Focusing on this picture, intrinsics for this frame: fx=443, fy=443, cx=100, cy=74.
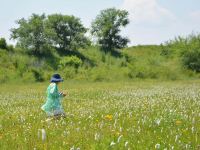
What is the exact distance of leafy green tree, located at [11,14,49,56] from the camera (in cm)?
6831

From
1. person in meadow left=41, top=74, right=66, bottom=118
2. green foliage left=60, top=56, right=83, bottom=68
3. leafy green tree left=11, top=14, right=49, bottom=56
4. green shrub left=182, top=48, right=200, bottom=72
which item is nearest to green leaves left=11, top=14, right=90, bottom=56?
leafy green tree left=11, top=14, right=49, bottom=56

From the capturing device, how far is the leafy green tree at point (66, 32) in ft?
257

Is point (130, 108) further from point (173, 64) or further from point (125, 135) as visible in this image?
point (173, 64)

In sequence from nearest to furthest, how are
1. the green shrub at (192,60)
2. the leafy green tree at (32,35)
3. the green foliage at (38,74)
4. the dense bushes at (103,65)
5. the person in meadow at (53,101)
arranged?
the person in meadow at (53,101) < the green foliage at (38,74) < the dense bushes at (103,65) < the leafy green tree at (32,35) < the green shrub at (192,60)

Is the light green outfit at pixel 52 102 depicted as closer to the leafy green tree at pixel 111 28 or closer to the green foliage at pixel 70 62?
the green foliage at pixel 70 62

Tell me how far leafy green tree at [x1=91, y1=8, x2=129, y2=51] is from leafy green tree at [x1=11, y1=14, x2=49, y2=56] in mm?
17768

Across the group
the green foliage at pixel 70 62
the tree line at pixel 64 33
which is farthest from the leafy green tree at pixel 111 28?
the green foliage at pixel 70 62

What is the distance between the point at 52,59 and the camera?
237 ft

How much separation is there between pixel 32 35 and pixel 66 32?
10950mm

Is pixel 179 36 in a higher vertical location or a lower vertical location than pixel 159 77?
higher

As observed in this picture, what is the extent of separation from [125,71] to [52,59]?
1226cm

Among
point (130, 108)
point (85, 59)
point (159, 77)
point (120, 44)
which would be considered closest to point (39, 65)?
point (85, 59)

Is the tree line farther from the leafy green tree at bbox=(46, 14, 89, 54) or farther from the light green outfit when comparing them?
the light green outfit

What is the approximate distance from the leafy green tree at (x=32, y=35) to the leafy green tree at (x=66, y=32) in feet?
18.7
